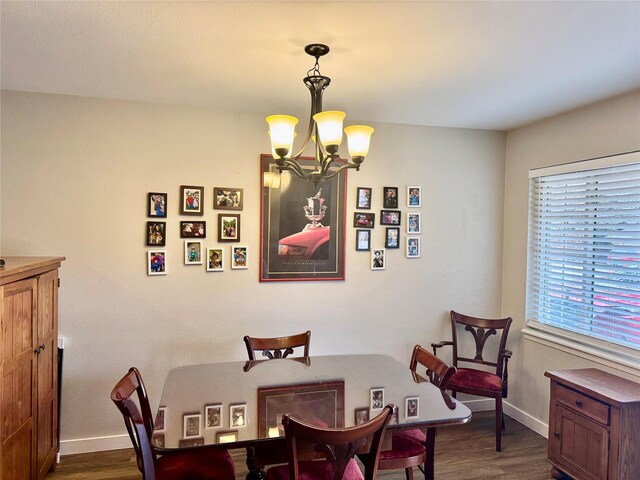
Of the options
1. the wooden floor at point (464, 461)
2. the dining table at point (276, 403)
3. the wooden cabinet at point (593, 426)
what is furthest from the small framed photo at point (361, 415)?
the wooden cabinet at point (593, 426)

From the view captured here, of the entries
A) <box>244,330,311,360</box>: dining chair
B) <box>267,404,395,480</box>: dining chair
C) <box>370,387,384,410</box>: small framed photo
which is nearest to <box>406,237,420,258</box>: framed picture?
<box>244,330,311,360</box>: dining chair

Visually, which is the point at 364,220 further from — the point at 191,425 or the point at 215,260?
the point at 191,425

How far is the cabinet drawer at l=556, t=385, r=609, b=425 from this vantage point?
257 cm

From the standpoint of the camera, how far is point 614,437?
98.7 inches

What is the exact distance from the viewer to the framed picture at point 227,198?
3354mm

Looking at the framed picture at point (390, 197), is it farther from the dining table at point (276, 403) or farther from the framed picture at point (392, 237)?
the dining table at point (276, 403)

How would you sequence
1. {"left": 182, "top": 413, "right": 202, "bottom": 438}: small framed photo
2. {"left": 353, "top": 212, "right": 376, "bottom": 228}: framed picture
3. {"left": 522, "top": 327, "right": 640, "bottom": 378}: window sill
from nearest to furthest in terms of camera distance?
{"left": 182, "top": 413, "right": 202, "bottom": 438}: small framed photo
{"left": 522, "top": 327, "right": 640, "bottom": 378}: window sill
{"left": 353, "top": 212, "right": 376, "bottom": 228}: framed picture

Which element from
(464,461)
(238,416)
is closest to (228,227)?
(238,416)

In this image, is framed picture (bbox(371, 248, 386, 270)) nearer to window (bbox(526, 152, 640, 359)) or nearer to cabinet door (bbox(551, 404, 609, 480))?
window (bbox(526, 152, 640, 359))

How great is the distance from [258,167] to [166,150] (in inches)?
26.7

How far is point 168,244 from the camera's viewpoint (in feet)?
10.7

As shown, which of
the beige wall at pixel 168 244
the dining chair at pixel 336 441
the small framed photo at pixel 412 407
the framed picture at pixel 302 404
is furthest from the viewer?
the beige wall at pixel 168 244

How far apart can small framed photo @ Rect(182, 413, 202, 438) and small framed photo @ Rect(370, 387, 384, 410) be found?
2.57 ft

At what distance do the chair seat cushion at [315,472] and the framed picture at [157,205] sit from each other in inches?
77.1
